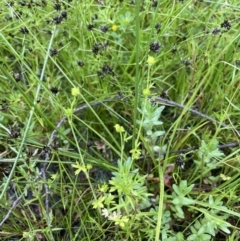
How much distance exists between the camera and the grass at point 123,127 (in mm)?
1076

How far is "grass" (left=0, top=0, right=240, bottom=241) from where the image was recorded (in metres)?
1.08

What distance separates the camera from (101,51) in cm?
133

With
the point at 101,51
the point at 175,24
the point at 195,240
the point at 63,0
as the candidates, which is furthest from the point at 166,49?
the point at 195,240

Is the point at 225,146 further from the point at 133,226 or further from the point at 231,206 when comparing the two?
the point at 133,226

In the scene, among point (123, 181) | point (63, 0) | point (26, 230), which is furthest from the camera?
point (63, 0)

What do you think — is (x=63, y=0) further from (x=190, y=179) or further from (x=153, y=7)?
(x=190, y=179)

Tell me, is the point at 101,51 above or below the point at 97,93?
above

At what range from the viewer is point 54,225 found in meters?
1.16

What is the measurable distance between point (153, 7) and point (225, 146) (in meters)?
0.46

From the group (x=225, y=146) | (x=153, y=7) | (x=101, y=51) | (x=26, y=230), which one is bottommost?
(x=26, y=230)

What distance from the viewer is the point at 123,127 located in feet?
4.28

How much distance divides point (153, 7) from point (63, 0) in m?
0.27

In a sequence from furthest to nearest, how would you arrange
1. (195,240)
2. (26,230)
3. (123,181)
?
(26,230)
(195,240)
(123,181)

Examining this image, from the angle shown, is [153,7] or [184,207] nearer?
[184,207]
